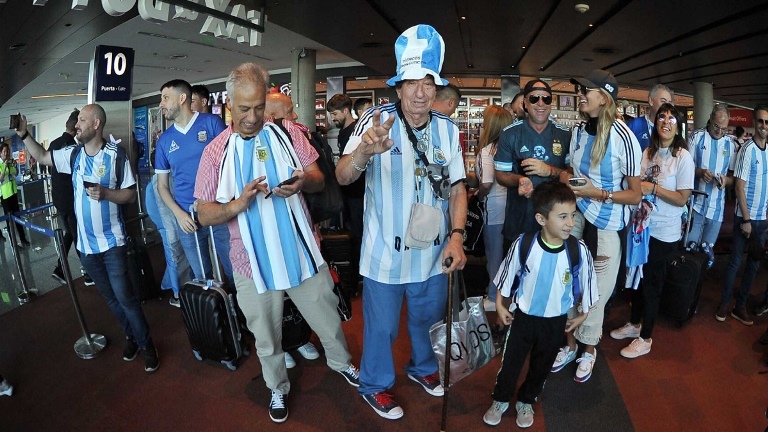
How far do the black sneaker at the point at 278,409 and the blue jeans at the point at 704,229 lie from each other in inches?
140

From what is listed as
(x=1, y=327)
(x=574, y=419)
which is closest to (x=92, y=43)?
(x=1, y=327)

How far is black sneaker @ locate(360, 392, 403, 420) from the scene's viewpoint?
8.03ft

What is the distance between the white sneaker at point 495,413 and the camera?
2400mm

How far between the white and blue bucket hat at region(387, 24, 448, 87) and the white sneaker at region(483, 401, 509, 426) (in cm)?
162

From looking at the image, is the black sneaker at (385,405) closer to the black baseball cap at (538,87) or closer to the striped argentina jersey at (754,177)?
the black baseball cap at (538,87)

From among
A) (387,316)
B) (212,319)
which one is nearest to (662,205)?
(387,316)

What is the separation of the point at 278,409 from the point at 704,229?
12.5 ft

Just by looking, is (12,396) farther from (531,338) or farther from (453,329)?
(531,338)

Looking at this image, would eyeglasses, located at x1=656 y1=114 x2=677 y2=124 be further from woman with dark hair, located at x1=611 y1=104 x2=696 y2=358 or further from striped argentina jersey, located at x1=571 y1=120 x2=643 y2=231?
Answer: striped argentina jersey, located at x1=571 y1=120 x2=643 y2=231

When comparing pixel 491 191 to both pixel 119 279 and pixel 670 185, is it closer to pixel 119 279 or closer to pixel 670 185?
pixel 670 185

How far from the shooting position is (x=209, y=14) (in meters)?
4.98

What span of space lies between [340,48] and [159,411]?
335 inches

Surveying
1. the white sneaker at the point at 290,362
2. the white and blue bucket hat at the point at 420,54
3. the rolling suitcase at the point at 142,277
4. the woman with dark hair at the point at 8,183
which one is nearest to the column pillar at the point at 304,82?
the woman with dark hair at the point at 8,183

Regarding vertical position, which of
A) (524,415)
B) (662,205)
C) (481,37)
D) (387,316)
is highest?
(481,37)
